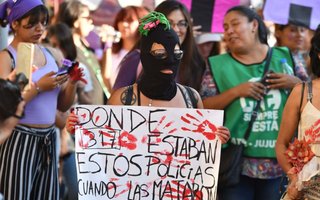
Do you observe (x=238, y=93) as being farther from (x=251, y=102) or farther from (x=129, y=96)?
(x=129, y=96)

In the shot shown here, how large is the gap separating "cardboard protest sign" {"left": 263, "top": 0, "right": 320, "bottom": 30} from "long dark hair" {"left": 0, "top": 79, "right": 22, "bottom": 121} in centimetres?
399

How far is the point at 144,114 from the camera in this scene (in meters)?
Answer: 5.84

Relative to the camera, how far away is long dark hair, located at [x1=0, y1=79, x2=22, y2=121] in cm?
469

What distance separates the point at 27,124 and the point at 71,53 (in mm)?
2465

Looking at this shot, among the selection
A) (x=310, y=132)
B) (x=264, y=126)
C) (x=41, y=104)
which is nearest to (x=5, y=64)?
(x=41, y=104)

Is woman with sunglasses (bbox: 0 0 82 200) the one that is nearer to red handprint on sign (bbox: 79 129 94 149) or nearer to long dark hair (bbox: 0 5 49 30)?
long dark hair (bbox: 0 5 49 30)

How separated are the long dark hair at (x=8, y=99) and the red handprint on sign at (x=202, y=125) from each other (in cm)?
144

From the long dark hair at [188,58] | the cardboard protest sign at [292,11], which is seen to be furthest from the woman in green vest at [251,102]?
the cardboard protest sign at [292,11]

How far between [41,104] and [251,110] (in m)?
1.62

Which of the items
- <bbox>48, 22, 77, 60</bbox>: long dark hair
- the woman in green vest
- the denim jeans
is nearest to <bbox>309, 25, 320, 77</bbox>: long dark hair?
the woman in green vest

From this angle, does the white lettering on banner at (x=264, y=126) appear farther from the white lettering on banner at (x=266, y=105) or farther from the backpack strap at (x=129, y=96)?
the backpack strap at (x=129, y=96)

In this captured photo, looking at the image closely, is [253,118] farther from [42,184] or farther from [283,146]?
[42,184]

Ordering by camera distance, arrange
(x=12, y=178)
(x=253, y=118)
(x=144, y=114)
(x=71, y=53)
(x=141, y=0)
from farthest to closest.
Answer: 1. (x=141, y=0)
2. (x=71, y=53)
3. (x=253, y=118)
4. (x=12, y=178)
5. (x=144, y=114)

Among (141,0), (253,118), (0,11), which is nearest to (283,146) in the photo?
(253,118)
